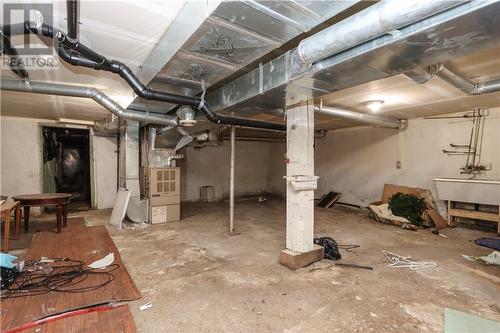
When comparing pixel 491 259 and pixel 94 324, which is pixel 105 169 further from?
pixel 491 259

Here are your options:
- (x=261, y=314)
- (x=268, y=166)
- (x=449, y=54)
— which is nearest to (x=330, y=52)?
(x=449, y=54)

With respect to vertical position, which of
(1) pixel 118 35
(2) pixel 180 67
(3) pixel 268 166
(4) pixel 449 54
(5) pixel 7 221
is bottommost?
(5) pixel 7 221

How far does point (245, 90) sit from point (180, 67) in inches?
30.1

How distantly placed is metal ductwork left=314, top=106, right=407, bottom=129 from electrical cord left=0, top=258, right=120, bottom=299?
3.35m

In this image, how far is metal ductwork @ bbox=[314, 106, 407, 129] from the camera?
3972 millimetres

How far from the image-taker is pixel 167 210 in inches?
208

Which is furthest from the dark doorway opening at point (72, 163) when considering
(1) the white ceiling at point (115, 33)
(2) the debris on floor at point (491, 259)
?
(2) the debris on floor at point (491, 259)

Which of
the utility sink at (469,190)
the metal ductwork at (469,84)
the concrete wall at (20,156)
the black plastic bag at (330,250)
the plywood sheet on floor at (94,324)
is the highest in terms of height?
the metal ductwork at (469,84)

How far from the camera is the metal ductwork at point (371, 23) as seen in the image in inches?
46.1

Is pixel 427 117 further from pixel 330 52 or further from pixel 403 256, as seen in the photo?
pixel 330 52

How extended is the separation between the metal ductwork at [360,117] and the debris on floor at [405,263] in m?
2.20

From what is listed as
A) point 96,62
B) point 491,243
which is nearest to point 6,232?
point 96,62

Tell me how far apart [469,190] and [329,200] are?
3.13 metres

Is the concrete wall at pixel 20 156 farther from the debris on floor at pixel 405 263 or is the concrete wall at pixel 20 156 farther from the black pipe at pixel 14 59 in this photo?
the debris on floor at pixel 405 263
